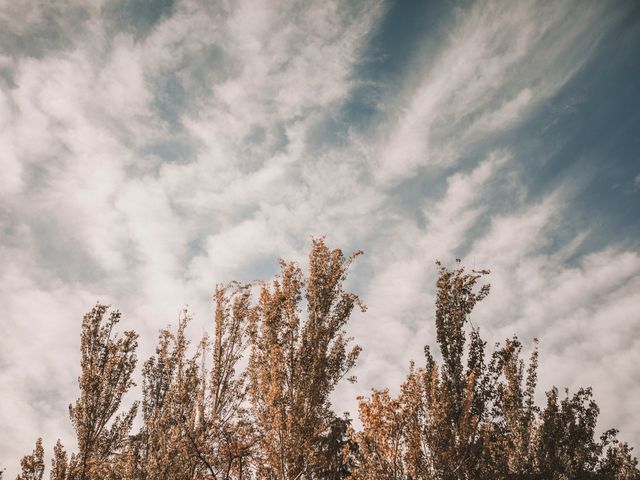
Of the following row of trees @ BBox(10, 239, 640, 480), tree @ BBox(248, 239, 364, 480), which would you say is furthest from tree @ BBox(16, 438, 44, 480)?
tree @ BBox(248, 239, 364, 480)

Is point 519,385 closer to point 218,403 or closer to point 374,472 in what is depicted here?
point 374,472

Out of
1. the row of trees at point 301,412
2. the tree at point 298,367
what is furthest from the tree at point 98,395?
the tree at point 298,367

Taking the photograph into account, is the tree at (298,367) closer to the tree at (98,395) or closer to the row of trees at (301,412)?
the row of trees at (301,412)

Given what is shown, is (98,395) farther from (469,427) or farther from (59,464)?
A: (469,427)

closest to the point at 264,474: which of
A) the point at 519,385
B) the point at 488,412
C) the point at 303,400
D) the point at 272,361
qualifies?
the point at 303,400

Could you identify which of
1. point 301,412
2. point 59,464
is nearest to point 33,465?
point 59,464

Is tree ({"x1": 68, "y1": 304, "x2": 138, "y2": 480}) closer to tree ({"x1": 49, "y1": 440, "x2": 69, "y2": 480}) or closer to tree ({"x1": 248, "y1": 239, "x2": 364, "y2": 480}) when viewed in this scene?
tree ({"x1": 49, "y1": 440, "x2": 69, "y2": 480})

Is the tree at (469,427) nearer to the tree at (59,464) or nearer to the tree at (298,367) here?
the tree at (298,367)

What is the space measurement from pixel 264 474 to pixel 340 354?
10.4 ft

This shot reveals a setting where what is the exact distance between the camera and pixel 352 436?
7516 millimetres

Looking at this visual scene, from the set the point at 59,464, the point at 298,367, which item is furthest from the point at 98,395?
the point at 298,367

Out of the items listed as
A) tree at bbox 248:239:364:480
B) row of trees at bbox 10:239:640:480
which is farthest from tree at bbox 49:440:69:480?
tree at bbox 248:239:364:480

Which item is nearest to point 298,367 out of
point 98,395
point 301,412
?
point 301,412

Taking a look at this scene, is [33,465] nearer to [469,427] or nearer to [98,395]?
[98,395]
